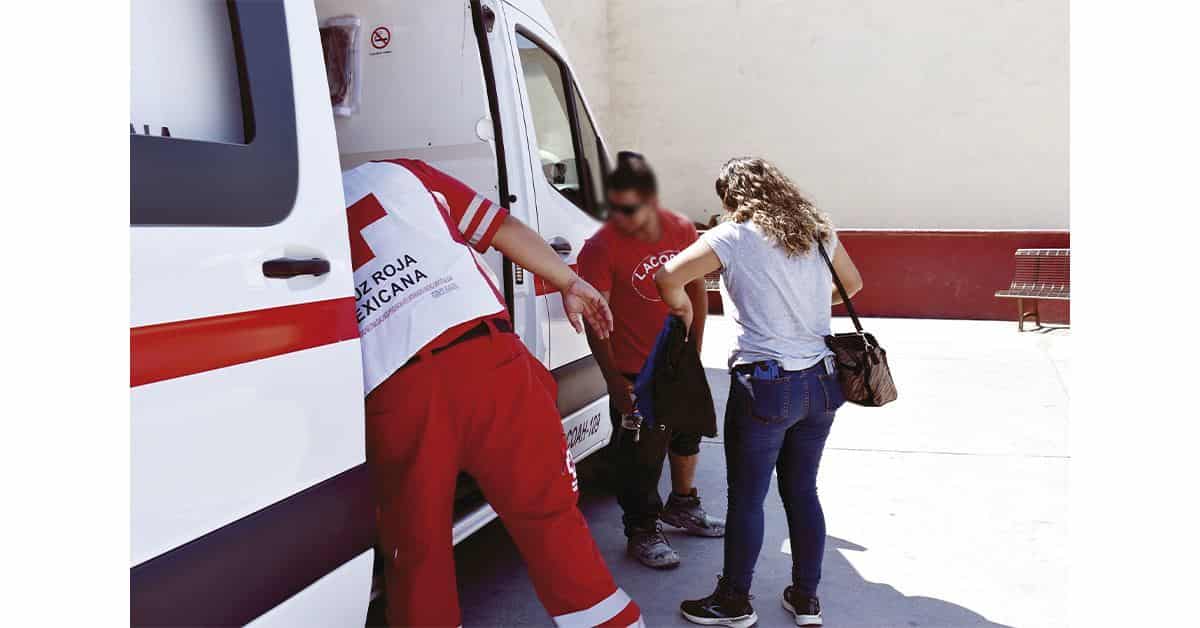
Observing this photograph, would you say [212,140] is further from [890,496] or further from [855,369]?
[890,496]

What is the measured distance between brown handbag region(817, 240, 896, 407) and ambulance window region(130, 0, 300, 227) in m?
1.60

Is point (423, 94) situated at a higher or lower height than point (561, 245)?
higher

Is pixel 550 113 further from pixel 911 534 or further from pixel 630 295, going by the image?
pixel 911 534

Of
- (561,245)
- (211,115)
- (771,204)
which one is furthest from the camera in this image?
(561,245)

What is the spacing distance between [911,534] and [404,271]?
8.84 feet

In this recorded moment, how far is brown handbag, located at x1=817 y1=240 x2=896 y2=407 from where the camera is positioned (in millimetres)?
2865

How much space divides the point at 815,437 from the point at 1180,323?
1.44m

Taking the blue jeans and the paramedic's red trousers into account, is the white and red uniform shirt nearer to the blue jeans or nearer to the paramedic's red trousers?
the paramedic's red trousers

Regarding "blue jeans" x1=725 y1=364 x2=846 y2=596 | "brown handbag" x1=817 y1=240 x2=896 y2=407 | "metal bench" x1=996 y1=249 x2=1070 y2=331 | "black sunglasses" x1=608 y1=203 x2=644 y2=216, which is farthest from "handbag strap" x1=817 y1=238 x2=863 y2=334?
"metal bench" x1=996 y1=249 x2=1070 y2=331

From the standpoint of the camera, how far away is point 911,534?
4023mm

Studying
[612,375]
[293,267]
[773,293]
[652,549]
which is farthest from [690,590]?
[293,267]

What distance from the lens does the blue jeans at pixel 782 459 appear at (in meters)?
2.87

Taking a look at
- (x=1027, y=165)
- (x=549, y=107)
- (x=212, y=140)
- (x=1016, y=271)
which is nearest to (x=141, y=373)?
(x=212, y=140)

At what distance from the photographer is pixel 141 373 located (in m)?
1.55
